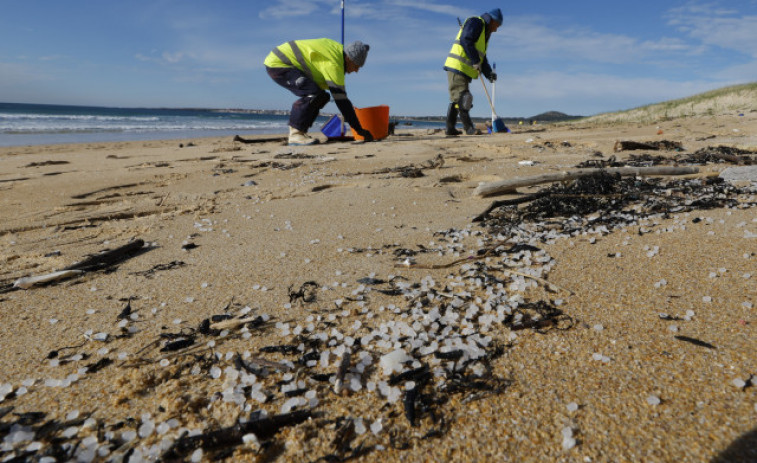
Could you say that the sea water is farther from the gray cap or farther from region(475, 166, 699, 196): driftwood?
region(475, 166, 699, 196): driftwood

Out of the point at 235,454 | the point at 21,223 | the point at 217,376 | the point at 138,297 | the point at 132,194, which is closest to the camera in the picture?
the point at 235,454

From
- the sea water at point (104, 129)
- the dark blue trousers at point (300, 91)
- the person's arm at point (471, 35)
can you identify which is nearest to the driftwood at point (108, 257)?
the dark blue trousers at point (300, 91)

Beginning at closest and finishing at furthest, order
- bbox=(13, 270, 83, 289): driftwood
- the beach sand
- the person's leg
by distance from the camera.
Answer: the beach sand < bbox=(13, 270, 83, 289): driftwood < the person's leg

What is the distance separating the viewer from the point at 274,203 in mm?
4191

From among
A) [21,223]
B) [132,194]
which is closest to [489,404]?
[21,223]

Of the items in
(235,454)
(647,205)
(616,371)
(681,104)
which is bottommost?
(235,454)

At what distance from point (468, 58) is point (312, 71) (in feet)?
13.3

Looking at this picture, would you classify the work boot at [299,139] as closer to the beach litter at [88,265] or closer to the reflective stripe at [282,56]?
the reflective stripe at [282,56]

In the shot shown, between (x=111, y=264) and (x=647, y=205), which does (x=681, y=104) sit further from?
(x=111, y=264)

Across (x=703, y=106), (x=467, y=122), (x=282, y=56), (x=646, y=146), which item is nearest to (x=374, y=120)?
(x=282, y=56)

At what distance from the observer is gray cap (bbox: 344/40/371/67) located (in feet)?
25.7

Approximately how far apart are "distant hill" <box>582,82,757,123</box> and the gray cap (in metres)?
12.1

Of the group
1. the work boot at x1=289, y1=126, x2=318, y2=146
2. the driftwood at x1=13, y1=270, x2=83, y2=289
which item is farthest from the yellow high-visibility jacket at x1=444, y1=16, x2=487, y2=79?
the driftwood at x1=13, y1=270, x2=83, y2=289

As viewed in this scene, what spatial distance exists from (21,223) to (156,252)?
1.70m
